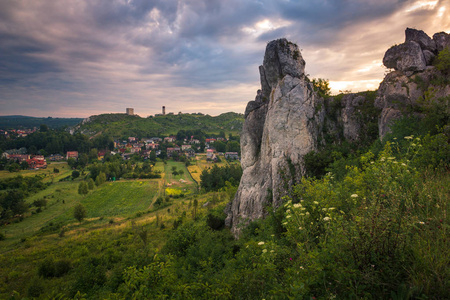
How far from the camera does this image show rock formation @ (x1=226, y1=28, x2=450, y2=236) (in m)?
15.1

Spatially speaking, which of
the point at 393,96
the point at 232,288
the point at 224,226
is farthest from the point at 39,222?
the point at 393,96

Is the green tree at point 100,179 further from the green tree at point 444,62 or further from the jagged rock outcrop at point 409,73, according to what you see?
the green tree at point 444,62

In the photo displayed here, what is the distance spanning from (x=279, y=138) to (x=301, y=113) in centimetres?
329

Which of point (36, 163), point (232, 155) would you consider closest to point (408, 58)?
point (232, 155)

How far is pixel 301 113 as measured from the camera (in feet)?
63.4

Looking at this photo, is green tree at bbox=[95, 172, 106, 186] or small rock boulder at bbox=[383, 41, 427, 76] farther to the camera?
green tree at bbox=[95, 172, 106, 186]

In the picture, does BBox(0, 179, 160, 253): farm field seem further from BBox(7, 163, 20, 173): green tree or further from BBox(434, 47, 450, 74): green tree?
BBox(434, 47, 450, 74): green tree

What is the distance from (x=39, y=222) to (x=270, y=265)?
63795 millimetres

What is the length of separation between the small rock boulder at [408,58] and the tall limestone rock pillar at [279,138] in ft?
21.8

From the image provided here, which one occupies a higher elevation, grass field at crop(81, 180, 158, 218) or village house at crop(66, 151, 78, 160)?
village house at crop(66, 151, 78, 160)

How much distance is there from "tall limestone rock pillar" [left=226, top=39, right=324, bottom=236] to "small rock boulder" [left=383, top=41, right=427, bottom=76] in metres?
6.64

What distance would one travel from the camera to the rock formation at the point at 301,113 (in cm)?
1515

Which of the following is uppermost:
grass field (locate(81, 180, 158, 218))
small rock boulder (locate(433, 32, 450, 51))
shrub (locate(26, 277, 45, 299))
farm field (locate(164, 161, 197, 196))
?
small rock boulder (locate(433, 32, 450, 51))

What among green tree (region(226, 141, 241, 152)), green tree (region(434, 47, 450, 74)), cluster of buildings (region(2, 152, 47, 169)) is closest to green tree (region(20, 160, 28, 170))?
cluster of buildings (region(2, 152, 47, 169))
